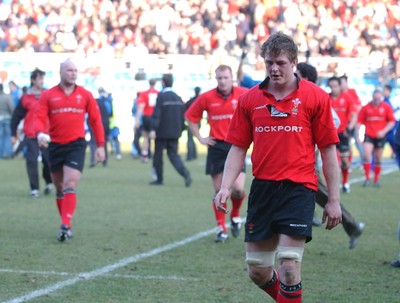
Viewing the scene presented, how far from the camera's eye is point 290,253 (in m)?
6.21

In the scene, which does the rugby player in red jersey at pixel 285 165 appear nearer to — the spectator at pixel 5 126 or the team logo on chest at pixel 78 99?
the team logo on chest at pixel 78 99

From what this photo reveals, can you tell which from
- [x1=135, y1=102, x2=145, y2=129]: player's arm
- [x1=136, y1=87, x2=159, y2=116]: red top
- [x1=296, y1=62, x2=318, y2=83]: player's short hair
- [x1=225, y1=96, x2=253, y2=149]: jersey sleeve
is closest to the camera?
[x1=225, y1=96, x2=253, y2=149]: jersey sleeve

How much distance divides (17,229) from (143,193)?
5.20 m

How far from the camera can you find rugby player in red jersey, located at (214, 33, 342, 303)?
627 centimetres

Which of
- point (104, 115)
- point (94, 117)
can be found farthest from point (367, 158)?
point (94, 117)

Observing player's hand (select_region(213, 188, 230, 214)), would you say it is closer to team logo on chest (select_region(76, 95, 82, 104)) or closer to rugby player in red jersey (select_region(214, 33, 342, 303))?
rugby player in red jersey (select_region(214, 33, 342, 303))

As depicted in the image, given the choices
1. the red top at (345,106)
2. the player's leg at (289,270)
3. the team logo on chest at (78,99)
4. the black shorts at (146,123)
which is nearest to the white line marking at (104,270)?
the team logo on chest at (78,99)

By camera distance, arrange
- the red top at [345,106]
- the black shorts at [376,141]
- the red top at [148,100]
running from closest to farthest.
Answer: the red top at [345,106]
the black shorts at [376,141]
the red top at [148,100]

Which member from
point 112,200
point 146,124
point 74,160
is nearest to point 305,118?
point 74,160

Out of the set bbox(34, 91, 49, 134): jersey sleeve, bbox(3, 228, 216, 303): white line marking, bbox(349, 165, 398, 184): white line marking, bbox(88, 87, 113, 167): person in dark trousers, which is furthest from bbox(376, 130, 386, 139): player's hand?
bbox(34, 91, 49, 134): jersey sleeve

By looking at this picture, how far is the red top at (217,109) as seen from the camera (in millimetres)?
11375

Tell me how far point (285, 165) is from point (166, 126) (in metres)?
12.9

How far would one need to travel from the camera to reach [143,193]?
17.3 meters

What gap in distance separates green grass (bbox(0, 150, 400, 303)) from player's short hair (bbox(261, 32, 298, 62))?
2471 mm
